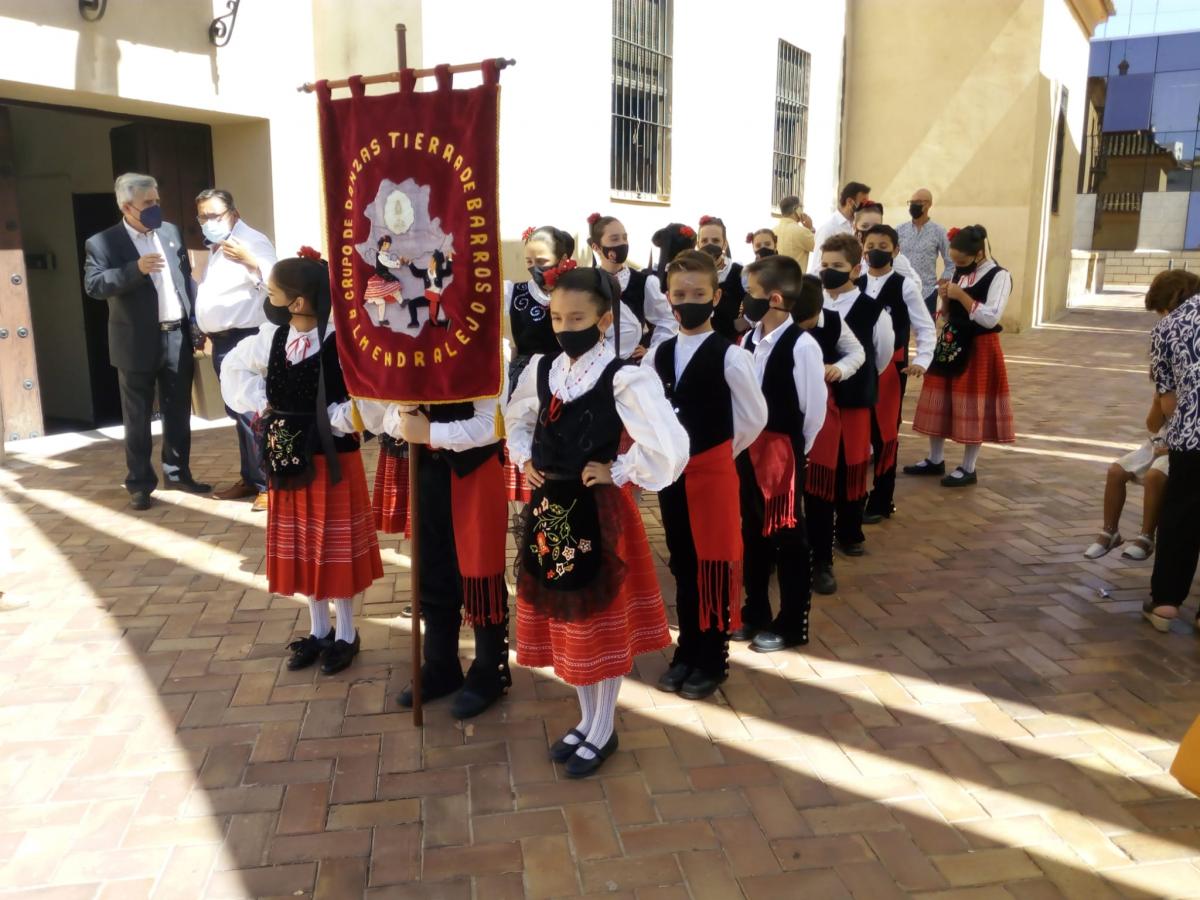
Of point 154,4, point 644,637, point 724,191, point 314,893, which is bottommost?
point 314,893

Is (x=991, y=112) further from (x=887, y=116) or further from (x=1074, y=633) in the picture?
(x=1074, y=633)

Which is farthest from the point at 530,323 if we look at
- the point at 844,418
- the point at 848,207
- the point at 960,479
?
the point at 848,207

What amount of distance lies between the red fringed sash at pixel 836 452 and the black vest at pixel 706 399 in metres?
1.12

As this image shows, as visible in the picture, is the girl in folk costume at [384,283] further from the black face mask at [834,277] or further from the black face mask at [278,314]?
the black face mask at [834,277]

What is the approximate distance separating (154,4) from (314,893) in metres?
6.79

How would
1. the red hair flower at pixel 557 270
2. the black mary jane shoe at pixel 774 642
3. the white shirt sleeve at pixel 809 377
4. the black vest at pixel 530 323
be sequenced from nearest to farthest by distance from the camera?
the red hair flower at pixel 557 270 < the white shirt sleeve at pixel 809 377 < the black mary jane shoe at pixel 774 642 < the black vest at pixel 530 323

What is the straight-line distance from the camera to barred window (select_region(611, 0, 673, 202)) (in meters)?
9.55

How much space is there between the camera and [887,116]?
14.7 meters

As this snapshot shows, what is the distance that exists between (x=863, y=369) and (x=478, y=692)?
245 cm

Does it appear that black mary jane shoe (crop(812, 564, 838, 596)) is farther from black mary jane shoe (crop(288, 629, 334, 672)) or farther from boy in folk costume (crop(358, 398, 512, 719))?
black mary jane shoe (crop(288, 629, 334, 672))

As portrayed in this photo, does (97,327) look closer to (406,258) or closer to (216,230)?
(216,230)

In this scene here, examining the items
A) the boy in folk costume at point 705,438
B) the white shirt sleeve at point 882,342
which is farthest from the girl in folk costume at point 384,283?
the white shirt sleeve at point 882,342

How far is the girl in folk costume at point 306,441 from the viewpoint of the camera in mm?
3400

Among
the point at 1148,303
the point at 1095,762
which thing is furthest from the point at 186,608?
the point at 1148,303
